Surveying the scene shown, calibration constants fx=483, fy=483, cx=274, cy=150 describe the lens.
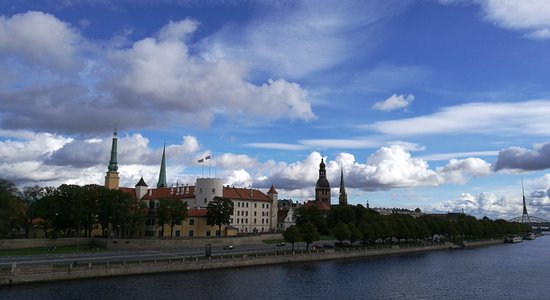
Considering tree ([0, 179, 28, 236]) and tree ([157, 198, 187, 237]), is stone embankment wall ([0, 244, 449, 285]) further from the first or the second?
tree ([0, 179, 28, 236])

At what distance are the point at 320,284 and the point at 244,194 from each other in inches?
3596

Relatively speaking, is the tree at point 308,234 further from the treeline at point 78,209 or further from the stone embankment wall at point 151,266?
the treeline at point 78,209

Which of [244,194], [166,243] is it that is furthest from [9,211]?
[244,194]

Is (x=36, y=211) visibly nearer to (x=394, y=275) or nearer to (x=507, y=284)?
(x=394, y=275)

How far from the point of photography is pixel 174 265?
232 feet

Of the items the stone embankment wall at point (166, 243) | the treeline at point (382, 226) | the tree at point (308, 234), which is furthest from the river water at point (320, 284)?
the treeline at point (382, 226)

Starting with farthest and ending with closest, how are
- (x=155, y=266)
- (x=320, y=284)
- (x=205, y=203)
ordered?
(x=205, y=203) → (x=155, y=266) → (x=320, y=284)

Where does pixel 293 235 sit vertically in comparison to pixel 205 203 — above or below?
below

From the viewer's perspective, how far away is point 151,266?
68.6 meters

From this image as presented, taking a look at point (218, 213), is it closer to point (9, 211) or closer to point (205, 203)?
point (205, 203)

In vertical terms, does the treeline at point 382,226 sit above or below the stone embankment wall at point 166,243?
above

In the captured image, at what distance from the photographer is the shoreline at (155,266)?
56.8 metres

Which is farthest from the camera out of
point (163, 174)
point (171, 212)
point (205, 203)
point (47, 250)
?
point (163, 174)

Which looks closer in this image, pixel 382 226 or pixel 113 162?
pixel 382 226
